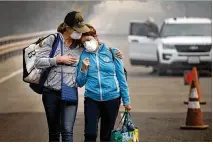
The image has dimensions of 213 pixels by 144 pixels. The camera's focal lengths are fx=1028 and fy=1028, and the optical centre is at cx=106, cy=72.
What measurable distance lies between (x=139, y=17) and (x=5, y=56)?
1650 mm

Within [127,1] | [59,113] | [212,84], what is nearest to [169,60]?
[212,84]

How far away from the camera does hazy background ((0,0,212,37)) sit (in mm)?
11609

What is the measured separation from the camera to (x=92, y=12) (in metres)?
11.6

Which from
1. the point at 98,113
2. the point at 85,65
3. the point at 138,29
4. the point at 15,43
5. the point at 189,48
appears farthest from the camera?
the point at 189,48

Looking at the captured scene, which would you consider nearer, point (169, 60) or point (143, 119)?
point (143, 119)

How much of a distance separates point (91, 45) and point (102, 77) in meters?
0.28

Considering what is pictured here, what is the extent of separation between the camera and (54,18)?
11680mm

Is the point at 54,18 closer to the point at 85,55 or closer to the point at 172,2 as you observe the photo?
the point at 172,2

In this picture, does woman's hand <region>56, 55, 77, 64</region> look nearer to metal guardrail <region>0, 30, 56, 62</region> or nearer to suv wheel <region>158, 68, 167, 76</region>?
metal guardrail <region>0, 30, 56, 62</region>

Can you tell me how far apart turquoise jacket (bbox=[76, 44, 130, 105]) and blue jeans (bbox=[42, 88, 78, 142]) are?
0.21 m

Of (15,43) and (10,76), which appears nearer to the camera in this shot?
(10,76)

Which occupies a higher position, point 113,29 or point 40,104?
point 113,29

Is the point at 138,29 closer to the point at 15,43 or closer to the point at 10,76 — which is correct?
the point at 15,43

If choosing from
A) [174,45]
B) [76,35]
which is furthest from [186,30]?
[76,35]
